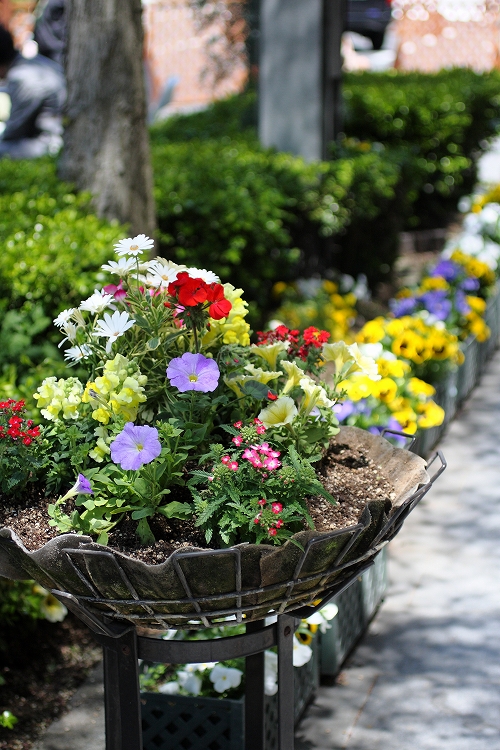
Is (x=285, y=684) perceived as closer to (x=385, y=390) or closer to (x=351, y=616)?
(x=351, y=616)

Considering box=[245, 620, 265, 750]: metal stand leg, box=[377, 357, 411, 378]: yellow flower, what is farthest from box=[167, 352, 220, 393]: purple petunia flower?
box=[377, 357, 411, 378]: yellow flower

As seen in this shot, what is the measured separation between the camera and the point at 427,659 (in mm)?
3301

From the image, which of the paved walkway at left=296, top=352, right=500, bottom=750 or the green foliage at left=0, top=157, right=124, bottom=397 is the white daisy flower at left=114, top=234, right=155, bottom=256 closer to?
the green foliage at left=0, top=157, right=124, bottom=397

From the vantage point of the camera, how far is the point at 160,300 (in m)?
1.92

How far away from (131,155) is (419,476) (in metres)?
2.91

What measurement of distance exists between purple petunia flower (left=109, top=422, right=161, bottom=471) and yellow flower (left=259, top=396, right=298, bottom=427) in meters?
0.28

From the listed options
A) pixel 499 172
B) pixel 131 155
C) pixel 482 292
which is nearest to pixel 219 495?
pixel 131 155

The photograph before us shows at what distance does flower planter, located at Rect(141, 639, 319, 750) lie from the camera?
8.17ft

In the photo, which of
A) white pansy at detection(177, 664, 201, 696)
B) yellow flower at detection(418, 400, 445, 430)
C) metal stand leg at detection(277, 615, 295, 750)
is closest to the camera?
metal stand leg at detection(277, 615, 295, 750)

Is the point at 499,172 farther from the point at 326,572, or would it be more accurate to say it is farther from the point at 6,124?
the point at 326,572

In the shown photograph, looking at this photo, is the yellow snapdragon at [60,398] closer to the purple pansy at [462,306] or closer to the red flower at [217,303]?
the red flower at [217,303]

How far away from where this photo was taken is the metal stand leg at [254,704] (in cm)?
228

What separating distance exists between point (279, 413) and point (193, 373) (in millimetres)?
209

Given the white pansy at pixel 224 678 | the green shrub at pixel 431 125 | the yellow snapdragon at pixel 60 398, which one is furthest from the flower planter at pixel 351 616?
the green shrub at pixel 431 125
